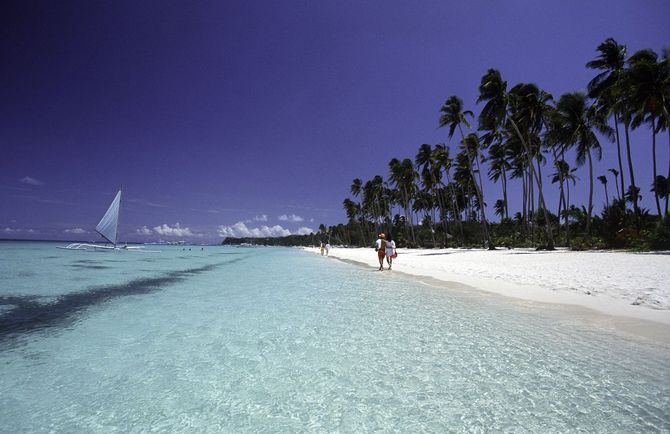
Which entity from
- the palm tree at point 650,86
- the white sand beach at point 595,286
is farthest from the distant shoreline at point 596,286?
the palm tree at point 650,86

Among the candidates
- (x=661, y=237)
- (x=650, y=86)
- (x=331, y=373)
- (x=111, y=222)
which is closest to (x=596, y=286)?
(x=331, y=373)

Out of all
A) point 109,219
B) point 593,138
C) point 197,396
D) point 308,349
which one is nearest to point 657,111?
point 593,138

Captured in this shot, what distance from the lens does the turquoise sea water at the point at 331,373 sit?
2.94 metres

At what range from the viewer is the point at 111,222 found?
134ft

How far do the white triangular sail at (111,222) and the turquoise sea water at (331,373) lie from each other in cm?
3814

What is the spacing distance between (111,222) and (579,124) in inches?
2112

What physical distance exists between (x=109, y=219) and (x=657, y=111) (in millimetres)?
55886

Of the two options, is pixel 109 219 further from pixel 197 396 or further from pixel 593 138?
pixel 593 138

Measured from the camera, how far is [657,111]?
74.1 feet

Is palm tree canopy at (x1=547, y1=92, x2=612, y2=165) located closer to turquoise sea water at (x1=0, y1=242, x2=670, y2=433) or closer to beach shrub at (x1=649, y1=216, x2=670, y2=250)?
beach shrub at (x1=649, y1=216, x2=670, y2=250)

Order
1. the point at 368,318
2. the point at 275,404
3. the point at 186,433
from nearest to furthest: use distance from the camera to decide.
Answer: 1. the point at 186,433
2. the point at 275,404
3. the point at 368,318

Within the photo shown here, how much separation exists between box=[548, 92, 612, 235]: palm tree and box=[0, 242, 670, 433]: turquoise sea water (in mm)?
28463

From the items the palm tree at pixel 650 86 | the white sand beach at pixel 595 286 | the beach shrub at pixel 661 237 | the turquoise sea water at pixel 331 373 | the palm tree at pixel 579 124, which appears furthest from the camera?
the palm tree at pixel 579 124

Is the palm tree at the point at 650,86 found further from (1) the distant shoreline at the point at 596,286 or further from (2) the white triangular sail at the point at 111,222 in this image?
(2) the white triangular sail at the point at 111,222
